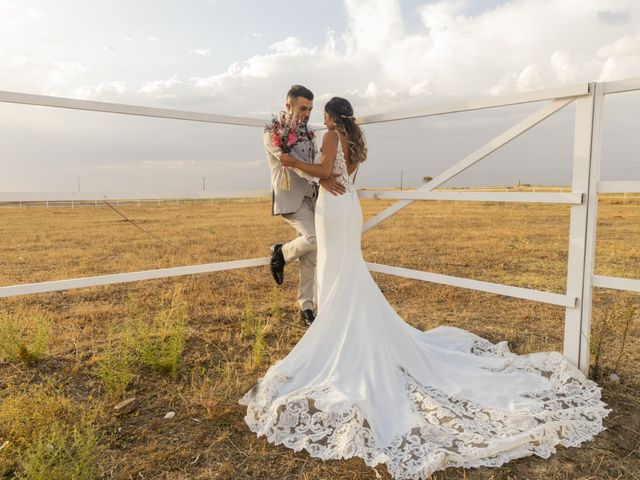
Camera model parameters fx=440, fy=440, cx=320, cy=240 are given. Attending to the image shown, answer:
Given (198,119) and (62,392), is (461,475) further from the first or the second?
(198,119)

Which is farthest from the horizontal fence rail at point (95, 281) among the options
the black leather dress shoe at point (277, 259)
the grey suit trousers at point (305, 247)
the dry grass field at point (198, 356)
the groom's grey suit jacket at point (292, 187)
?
the groom's grey suit jacket at point (292, 187)

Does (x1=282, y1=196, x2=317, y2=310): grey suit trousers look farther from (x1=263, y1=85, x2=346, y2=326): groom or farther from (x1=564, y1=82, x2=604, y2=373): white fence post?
(x1=564, y1=82, x2=604, y2=373): white fence post

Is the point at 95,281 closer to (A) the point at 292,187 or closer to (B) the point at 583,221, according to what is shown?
(A) the point at 292,187

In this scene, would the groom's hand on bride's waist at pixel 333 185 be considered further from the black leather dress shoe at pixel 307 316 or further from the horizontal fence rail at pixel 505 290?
the black leather dress shoe at pixel 307 316

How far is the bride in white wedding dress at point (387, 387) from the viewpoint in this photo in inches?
90.9

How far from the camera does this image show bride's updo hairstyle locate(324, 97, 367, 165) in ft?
11.5

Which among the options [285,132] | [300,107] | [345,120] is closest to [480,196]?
[345,120]

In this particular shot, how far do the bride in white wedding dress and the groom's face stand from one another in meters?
0.63

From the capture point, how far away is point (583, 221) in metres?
3.05

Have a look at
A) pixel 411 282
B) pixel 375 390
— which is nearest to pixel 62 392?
pixel 375 390

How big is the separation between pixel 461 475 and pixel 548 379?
1331 mm

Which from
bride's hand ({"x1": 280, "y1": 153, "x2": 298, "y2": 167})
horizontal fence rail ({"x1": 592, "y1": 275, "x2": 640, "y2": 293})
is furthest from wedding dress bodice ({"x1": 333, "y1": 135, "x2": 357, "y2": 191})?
horizontal fence rail ({"x1": 592, "y1": 275, "x2": 640, "y2": 293})

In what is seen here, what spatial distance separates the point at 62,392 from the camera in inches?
120

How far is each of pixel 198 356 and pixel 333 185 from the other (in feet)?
5.90
